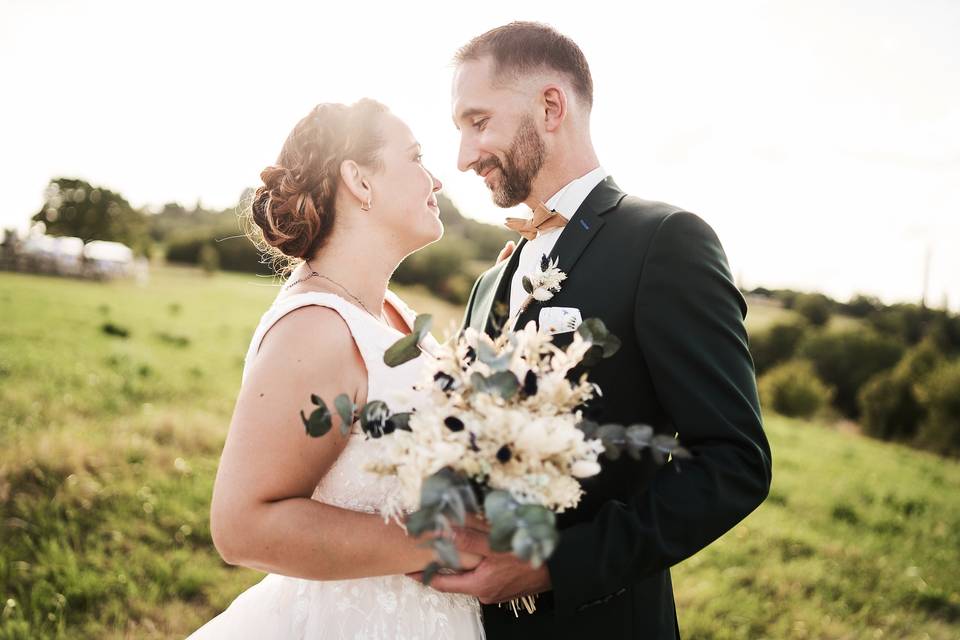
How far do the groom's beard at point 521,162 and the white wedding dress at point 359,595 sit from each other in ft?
3.67

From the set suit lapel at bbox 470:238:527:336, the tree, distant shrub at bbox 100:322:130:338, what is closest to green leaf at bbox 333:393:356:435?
suit lapel at bbox 470:238:527:336

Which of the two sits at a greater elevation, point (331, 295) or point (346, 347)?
point (331, 295)

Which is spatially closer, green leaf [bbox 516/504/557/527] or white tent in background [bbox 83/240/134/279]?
green leaf [bbox 516/504/557/527]

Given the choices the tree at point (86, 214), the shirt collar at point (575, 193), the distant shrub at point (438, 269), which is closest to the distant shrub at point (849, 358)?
the distant shrub at point (438, 269)

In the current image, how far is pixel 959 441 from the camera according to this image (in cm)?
2416

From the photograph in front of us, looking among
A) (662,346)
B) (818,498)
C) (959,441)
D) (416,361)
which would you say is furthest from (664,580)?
(959,441)

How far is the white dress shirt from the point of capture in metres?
2.90

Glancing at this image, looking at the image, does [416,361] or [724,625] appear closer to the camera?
[416,361]

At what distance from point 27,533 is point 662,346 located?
19.4 ft

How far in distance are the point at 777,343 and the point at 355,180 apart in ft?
134

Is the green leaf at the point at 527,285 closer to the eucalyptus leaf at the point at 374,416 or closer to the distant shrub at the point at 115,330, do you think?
the eucalyptus leaf at the point at 374,416

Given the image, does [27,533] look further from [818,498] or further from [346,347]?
[818,498]

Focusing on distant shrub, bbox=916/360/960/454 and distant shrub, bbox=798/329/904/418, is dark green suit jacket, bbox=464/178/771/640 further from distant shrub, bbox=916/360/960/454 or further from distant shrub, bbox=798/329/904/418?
distant shrub, bbox=798/329/904/418

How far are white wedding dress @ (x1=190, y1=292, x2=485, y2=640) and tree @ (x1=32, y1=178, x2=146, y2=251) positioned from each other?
7033cm
